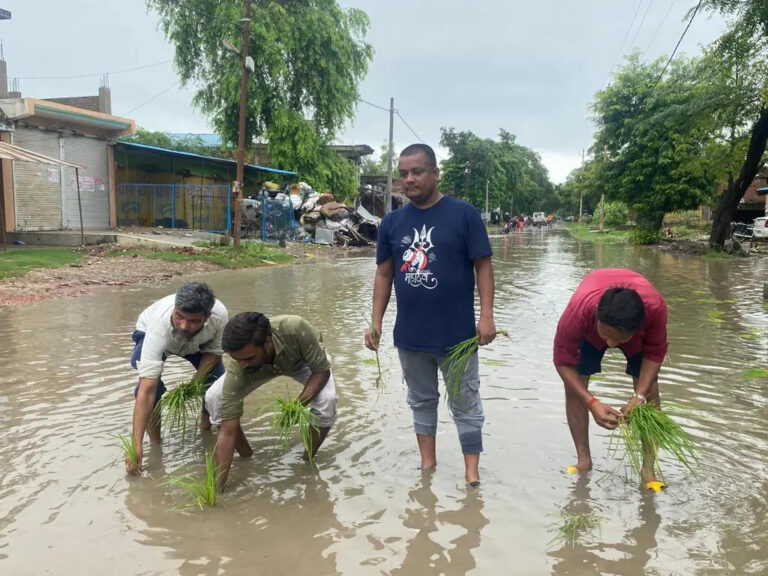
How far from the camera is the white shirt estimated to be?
353 cm

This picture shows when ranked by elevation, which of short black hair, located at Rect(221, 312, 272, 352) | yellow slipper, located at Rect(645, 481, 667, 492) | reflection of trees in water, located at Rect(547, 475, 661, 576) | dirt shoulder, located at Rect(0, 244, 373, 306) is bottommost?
reflection of trees in water, located at Rect(547, 475, 661, 576)

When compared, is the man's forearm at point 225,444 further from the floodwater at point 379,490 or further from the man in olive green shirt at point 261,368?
the floodwater at point 379,490

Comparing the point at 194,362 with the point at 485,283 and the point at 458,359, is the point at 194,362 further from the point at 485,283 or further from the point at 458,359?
the point at 485,283

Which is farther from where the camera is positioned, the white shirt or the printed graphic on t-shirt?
the white shirt

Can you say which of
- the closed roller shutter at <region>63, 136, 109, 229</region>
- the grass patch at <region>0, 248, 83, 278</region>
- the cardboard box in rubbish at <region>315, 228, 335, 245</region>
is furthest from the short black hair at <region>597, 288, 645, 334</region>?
the cardboard box in rubbish at <region>315, 228, 335, 245</region>

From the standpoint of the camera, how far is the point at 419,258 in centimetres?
336

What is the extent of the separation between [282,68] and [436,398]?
26469 millimetres

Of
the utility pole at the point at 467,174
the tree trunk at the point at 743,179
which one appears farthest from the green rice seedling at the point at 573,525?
the utility pole at the point at 467,174

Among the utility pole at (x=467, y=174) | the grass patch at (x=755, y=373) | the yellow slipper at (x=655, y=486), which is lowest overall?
the yellow slipper at (x=655, y=486)

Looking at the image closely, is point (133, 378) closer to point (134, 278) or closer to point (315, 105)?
point (134, 278)

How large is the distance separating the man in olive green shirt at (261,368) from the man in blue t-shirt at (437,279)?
0.51 metres

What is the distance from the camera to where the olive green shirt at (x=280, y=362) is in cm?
330

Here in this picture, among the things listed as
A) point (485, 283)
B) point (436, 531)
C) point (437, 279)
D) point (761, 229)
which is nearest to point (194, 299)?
point (437, 279)

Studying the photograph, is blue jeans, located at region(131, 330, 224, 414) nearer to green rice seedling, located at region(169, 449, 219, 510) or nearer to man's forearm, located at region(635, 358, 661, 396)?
green rice seedling, located at region(169, 449, 219, 510)
